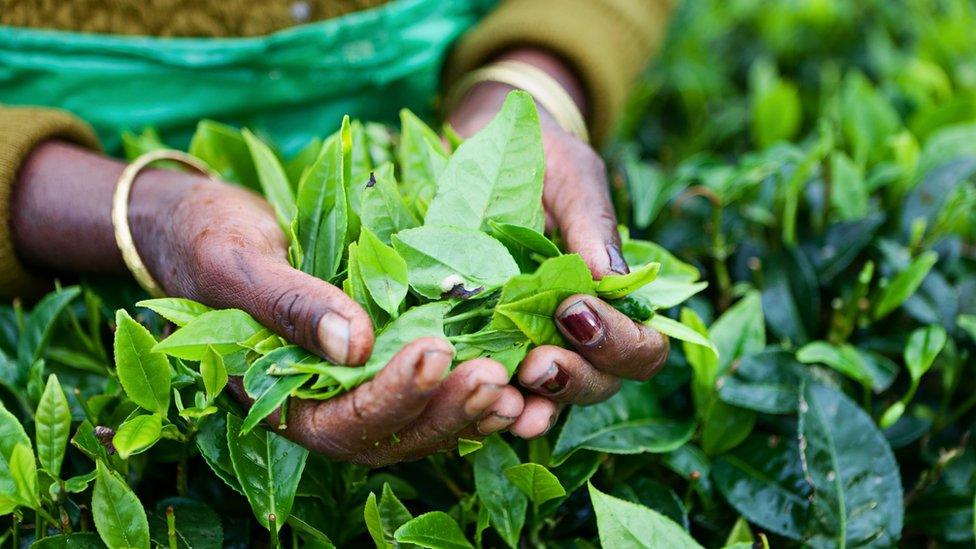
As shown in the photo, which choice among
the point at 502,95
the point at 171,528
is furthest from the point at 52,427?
the point at 502,95

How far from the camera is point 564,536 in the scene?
92 cm

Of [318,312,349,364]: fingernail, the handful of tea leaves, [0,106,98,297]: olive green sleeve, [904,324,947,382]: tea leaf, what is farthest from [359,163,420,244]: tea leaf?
[904,324,947,382]: tea leaf

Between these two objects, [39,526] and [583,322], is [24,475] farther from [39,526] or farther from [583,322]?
[583,322]

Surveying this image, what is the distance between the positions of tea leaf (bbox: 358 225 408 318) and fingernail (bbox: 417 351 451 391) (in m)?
0.10

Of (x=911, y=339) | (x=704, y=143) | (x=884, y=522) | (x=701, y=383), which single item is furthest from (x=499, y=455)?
(x=704, y=143)

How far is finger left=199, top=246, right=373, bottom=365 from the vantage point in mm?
684

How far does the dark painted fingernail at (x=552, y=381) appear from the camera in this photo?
0.73 metres

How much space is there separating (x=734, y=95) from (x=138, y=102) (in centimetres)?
122

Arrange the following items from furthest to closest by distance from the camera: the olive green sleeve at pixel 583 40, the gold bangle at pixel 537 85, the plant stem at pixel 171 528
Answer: the olive green sleeve at pixel 583 40, the gold bangle at pixel 537 85, the plant stem at pixel 171 528

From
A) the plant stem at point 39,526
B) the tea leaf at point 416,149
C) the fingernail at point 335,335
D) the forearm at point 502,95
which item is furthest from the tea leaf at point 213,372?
the forearm at point 502,95

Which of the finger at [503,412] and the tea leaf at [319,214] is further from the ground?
the tea leaf at [319,214]

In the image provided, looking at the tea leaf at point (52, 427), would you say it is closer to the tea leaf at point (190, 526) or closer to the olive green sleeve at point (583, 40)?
the tea leaf at point (190, 526)

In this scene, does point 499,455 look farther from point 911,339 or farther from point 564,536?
point 911,339

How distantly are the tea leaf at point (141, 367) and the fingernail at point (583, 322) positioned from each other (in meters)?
0.37
